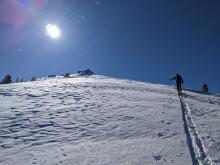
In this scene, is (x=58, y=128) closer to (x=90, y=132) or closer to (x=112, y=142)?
(x=90, y=132)

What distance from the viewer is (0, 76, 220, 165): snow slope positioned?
11.1 m

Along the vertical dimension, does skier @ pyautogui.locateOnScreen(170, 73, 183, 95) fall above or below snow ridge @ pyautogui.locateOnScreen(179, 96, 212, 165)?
above

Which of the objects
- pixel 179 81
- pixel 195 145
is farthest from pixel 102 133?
pixel 179 81

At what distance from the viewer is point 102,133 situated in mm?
14086

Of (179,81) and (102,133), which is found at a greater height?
(179,81)

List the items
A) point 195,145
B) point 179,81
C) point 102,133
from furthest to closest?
point 179,81, point 102,133, point 195,145

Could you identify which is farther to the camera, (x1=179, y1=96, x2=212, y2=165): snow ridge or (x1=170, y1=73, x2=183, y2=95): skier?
(x1=170, y1=73, x2=183, y2=95): skier

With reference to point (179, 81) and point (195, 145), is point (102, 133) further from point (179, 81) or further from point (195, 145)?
point (179, 81)

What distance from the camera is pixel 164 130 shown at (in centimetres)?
1521

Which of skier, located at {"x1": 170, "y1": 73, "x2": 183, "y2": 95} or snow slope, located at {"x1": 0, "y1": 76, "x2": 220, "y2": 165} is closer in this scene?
snow slope, located at {"x1": 0, "y1": 76, "x2": 220, "y2": 165}

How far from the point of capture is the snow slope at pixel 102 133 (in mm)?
11125

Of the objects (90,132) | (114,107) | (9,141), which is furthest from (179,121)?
(9,141)

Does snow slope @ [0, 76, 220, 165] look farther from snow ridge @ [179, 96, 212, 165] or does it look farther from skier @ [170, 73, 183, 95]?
skier @ [170, 73, 183, 95]

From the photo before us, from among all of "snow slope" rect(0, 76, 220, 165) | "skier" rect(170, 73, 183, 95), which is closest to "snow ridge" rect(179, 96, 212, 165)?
"snow slope" rect(0, 76, 220, 165)
